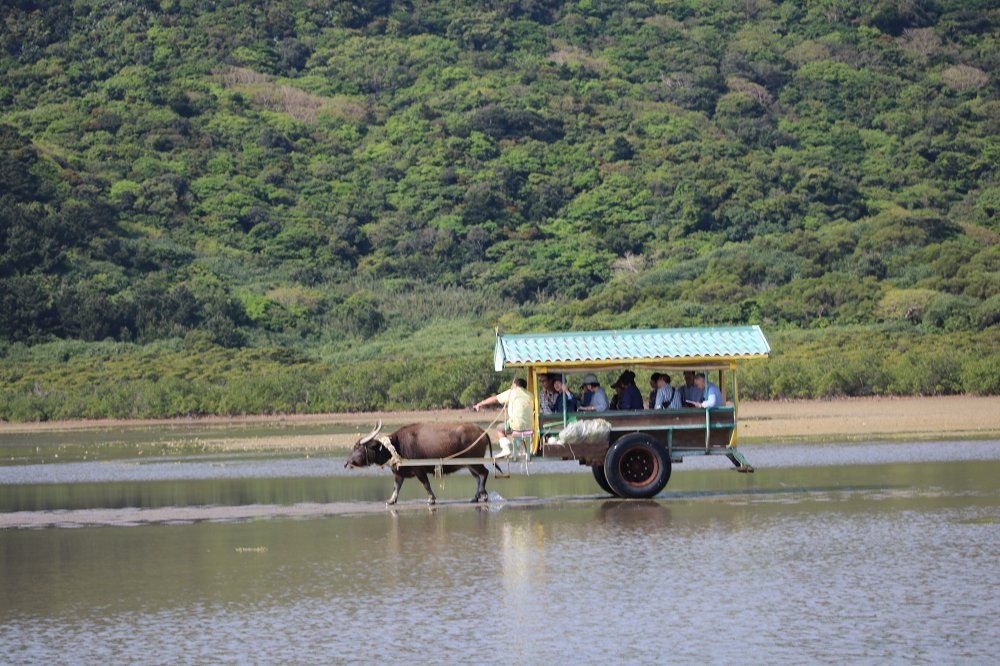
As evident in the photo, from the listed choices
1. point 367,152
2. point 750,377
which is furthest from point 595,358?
point 367,152

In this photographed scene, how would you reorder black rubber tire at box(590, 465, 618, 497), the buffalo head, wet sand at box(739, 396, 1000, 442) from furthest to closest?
wet sand at box(739, 396, 1000, 442), black rubber tire at box(590, 465, 618, 497), the buffalo head

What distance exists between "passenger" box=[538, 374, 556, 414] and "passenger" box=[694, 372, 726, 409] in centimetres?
224

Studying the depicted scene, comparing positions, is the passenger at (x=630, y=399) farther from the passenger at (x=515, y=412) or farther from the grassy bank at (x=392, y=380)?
the grassy bank at (x=392, y=380)

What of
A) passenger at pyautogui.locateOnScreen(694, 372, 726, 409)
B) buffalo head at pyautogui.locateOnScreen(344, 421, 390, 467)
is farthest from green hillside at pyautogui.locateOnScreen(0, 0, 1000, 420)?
buffalo head at pyautogui.locateOnScreen(344, 421, 390, 467)

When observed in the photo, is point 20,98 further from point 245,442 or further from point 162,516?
point 162,516

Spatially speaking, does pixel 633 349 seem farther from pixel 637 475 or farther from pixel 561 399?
pixel 637 475

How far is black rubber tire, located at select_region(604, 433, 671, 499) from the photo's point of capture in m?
19.1

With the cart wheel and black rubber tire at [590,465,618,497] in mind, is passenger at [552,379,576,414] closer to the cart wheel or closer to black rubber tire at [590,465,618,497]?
the cart wheel

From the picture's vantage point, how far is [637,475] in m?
19.5

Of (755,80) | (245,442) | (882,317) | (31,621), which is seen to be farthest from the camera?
(755,80)

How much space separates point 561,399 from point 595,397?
1.81ft

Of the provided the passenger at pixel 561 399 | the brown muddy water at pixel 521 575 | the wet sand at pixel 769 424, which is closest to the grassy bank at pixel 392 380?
the wet sand at pixel 769 424

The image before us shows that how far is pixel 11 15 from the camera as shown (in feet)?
522

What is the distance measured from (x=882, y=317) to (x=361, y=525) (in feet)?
224
